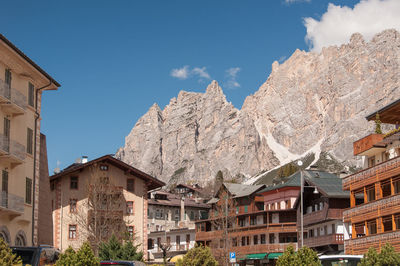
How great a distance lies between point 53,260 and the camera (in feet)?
77.4

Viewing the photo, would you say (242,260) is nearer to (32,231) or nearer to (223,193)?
(223,193)

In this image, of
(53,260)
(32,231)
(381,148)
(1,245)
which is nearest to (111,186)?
(32,231)

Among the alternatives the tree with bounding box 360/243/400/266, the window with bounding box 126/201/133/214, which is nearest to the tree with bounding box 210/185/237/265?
the window with bounding box 126/201/133/214

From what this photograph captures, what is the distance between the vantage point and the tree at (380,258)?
29.1 metres

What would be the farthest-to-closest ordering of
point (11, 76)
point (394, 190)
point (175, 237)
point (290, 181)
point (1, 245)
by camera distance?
point (175, 237)
point (290, 181)
point (394, 190)
point (11, 76)
point (1, 245)

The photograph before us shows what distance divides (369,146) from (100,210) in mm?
28862

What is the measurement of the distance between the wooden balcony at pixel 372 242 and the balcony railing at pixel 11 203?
81.8 feet

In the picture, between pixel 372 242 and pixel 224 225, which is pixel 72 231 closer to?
pixel 224 225

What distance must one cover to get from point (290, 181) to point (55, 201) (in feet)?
112

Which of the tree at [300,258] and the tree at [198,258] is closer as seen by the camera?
the tree at [300,258]

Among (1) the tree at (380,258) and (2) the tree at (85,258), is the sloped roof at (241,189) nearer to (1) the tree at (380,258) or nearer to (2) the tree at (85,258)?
(1) the tree at (380,258)

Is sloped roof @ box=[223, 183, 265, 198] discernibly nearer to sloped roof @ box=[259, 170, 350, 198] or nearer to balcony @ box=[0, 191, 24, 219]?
sloped roof @ box=[259, 170, 350, 198]

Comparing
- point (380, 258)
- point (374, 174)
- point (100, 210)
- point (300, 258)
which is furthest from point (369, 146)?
point (100, 210)

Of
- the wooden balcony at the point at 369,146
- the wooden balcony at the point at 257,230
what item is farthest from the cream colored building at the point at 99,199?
the wooden balcony at the point at 369,146
